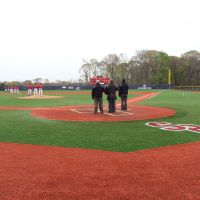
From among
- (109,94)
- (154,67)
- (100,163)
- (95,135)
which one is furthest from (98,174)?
(154,67)

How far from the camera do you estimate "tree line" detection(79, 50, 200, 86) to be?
103312mm

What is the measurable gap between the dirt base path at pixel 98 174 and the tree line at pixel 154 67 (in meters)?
94.9

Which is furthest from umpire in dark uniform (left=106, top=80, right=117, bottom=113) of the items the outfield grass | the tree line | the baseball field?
the tree line

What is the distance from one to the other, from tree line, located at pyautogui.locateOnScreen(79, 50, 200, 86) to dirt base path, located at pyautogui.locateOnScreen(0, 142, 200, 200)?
94.9 metres

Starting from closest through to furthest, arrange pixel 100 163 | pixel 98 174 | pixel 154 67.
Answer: pixel 98 174 → pixel 100 163 → pixel 154 67

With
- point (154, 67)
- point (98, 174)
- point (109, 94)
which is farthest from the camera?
point (154, 67)

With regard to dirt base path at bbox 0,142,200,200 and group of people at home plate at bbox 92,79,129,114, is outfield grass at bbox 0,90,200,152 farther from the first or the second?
group of people at home plate at bbox 92,79,129,114

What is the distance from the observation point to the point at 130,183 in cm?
573

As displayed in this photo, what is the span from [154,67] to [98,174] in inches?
3954

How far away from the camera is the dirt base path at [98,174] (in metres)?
5.22

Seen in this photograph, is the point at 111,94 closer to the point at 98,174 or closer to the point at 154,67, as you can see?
the point at 98,174

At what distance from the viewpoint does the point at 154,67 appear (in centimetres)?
10450

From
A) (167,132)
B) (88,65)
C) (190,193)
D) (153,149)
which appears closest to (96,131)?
(167,132)

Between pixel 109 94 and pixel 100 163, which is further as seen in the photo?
pixel 109 94
